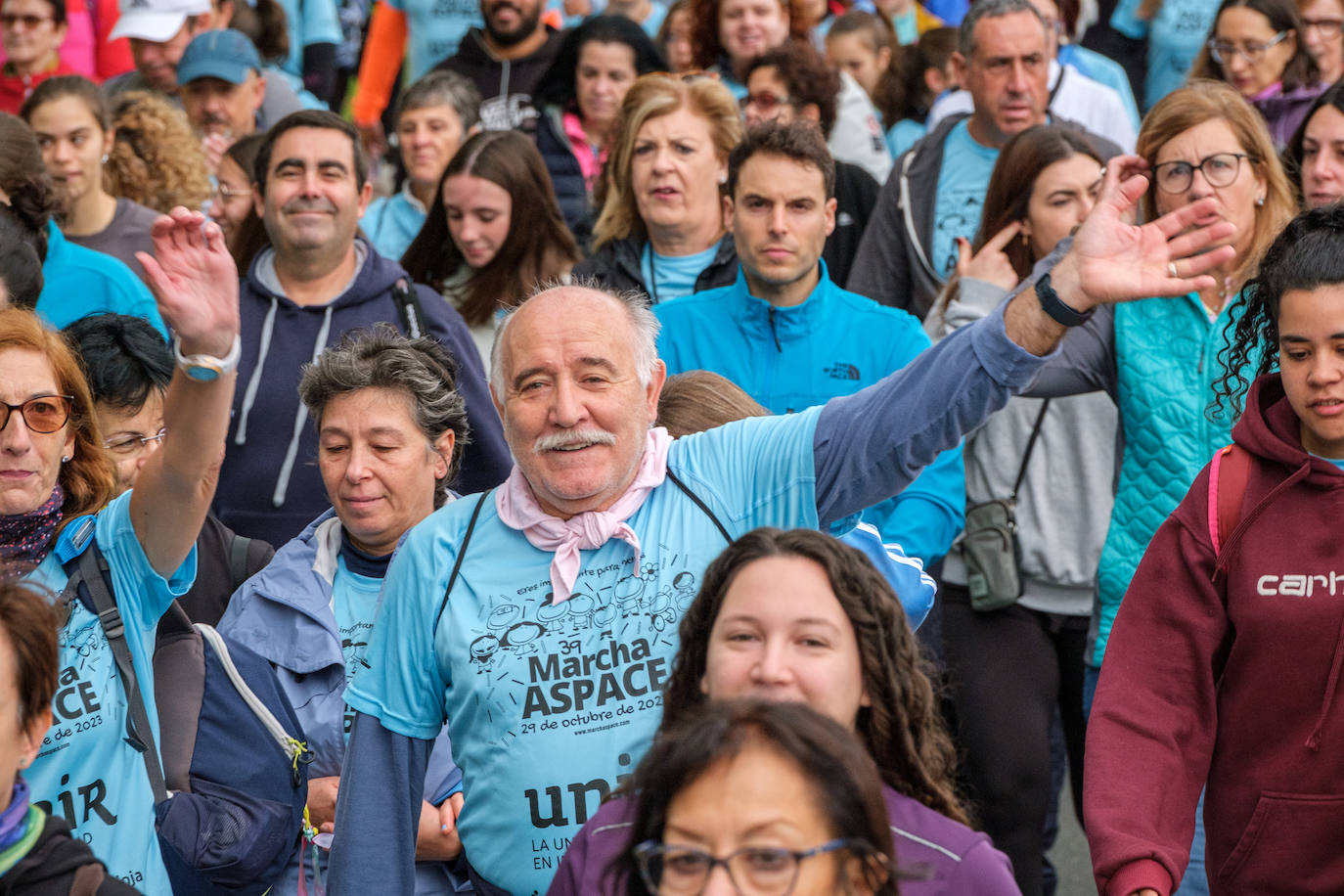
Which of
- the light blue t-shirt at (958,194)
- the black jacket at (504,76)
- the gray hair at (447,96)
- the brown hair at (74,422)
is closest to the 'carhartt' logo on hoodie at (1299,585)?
the brown hair at (74,422)

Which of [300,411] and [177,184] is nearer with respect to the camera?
[300,411]

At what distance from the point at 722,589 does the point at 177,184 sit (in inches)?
200

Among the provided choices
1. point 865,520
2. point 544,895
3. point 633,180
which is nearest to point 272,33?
point 633,180

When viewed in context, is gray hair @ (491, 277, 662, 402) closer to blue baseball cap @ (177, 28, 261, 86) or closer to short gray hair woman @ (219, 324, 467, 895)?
short gray hair woman @ (219, 324, 467, 895)

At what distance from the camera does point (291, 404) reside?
5.79 meters

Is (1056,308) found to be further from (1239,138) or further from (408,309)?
(408,309)

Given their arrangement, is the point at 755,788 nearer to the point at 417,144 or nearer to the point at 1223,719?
the point at 1223,719

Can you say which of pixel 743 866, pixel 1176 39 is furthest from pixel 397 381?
pixel 1176 39

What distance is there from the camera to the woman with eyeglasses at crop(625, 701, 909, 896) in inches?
91.2

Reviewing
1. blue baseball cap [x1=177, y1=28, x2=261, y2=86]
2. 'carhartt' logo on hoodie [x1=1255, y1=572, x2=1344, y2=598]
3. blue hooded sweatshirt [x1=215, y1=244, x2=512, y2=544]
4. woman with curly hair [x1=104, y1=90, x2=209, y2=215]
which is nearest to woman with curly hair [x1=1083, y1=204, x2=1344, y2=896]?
'carhartt' logo on hoodie [x1=1255, y1=572, x2=1344, y2=598]

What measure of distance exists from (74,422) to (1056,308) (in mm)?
2160

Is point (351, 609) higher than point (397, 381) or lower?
lower

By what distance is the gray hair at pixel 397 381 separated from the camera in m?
4.76

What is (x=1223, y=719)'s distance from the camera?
3512 mm
